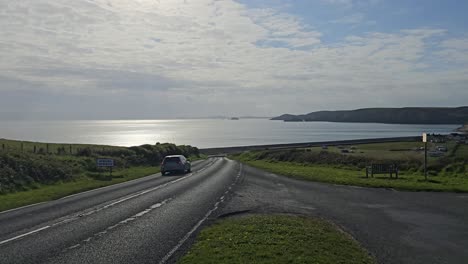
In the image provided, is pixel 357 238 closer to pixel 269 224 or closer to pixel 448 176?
pixel 269 224

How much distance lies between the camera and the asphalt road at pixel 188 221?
10453 millimetres

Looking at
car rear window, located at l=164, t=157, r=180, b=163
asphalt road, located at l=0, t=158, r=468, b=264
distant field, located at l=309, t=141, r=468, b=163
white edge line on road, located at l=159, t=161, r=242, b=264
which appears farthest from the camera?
distant field, located at l=309, t=141, r=468, b=163

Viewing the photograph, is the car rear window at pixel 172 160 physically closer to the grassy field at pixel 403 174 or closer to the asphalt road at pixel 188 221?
the grassy field at pixel 403 174

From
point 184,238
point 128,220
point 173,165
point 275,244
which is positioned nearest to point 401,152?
point 173,165

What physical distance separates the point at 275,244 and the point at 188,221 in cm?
452

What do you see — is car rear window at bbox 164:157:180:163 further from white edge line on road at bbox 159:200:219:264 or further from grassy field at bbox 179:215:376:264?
grassy field at bbox 179:215:376:264

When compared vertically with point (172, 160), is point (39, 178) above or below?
below

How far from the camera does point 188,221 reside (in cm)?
1459

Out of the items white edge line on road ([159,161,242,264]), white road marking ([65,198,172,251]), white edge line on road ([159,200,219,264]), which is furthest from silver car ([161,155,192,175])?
white edge line on road ([159,200,219,264])

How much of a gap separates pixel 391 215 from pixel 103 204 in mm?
10863

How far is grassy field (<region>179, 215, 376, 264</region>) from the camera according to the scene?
9477mm

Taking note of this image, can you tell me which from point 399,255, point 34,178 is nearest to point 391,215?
point 399,255

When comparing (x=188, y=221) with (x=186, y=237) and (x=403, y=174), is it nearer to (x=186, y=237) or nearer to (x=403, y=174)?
(x=186, y=237)

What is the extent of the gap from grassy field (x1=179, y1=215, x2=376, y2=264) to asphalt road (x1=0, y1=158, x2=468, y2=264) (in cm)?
53
